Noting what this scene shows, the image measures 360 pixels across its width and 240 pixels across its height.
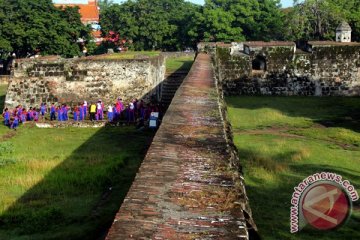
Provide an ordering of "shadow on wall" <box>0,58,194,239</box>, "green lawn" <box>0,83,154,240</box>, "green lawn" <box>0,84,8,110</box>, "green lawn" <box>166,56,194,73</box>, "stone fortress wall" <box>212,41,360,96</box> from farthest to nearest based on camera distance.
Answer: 1. "green lawn" <box>166,56,194,73</box>
2. "stone fortress wall" <box>212,41,360,96</box>
3. "green lawn" <box>0,84,8,110</box>
4. "green lawn" <box>0,83,154,240</box>
5. "shadow on wall" <box>0,58,194,239</box>

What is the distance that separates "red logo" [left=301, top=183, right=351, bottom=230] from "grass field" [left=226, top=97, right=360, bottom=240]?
0.33 feet

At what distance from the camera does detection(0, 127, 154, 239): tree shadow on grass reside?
19.1ft

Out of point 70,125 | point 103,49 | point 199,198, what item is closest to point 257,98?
point 70,125

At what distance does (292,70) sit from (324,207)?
13.6 m

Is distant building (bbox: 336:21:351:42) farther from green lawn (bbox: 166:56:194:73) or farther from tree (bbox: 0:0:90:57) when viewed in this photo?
tree (bbox: 0:0:90:57)

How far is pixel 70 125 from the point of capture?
13.7 metres

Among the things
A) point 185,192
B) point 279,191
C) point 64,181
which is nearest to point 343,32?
point 279,191

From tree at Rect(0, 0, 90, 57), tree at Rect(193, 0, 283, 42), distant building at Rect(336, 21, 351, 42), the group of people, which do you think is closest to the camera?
the group of people

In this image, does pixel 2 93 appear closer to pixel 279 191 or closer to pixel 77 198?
pixel 77 198

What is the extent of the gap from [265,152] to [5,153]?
5357 mm

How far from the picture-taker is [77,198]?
7066mm

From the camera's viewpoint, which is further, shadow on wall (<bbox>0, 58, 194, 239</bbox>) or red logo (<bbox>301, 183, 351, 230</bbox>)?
shadow on wall (<bbox>0, 58, 194, 239</bbox>)

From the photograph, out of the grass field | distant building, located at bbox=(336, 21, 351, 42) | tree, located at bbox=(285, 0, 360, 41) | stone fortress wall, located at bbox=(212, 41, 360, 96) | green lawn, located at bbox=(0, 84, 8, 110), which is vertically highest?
tree, located at bbox=(285, 0, 360, 41)

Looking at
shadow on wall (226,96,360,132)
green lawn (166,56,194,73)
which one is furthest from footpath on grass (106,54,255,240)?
green lawn (166,56,194,73)
